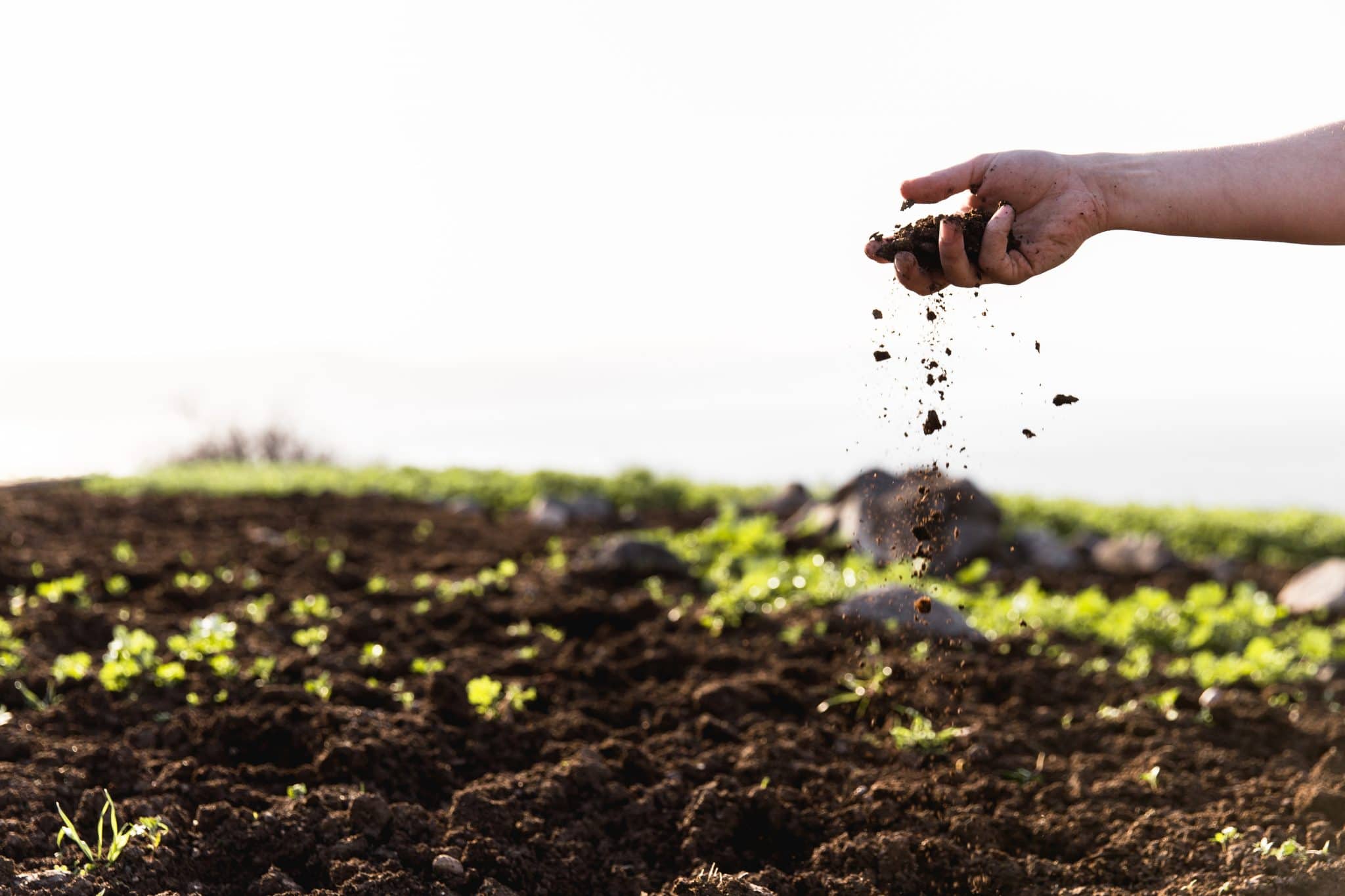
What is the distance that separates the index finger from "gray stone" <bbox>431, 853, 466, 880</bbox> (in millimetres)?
2681

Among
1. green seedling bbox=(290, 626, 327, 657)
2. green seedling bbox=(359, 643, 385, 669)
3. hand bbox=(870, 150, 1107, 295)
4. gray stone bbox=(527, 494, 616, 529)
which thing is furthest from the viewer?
gray stone bbox=(527, 494, 616, 529)

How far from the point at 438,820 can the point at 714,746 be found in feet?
3.82

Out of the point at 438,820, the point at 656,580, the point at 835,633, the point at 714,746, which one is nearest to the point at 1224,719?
the point at 835,633

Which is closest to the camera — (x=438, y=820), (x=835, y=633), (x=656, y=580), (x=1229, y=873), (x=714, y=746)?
(x=1229, y=873)

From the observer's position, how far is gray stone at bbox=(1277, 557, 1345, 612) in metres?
8.84

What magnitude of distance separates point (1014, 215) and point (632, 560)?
153 inches

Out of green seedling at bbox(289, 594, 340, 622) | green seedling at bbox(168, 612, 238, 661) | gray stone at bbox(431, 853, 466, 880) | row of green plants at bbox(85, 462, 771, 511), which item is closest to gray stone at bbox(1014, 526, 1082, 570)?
row of green plants at bbox(85, 462, 771, 511)

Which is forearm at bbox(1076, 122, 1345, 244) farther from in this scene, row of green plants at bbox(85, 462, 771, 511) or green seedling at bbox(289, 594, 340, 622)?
row of green plants at bbox(85, 462, 771, 511)

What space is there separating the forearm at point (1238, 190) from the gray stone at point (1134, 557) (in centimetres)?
634

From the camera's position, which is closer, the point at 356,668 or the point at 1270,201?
the point at 1270,201

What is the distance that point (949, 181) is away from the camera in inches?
158

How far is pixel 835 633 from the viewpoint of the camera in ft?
19.3

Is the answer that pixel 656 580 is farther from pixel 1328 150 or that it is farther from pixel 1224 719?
pixel 1328 150

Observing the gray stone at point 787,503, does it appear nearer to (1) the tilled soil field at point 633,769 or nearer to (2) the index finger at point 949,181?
(1) the tilled soil field at point 633,769
